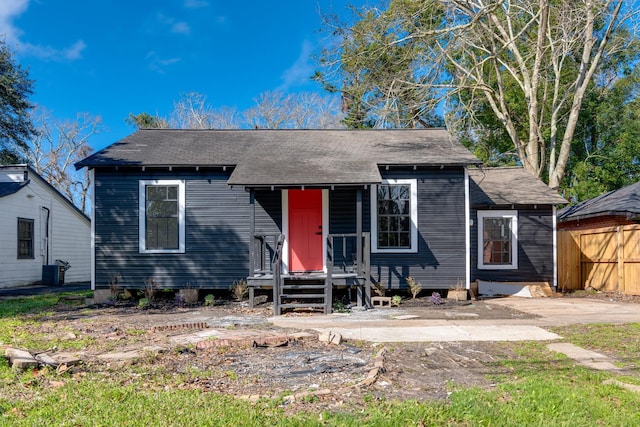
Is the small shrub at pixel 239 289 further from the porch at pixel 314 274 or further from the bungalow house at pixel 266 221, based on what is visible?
the porch at pixel 314 274

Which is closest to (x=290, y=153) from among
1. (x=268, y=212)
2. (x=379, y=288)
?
(x=268, y=212)

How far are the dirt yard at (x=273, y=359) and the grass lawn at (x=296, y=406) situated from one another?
169mm

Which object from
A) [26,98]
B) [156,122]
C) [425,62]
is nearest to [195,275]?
[425,62]

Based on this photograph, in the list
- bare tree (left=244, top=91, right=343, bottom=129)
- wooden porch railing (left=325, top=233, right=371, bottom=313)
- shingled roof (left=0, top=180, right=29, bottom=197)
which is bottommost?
wooden porch railing (left=325, top=233, right=371, bottom=313)

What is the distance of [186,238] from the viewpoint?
1088 cm

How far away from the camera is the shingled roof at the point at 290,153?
10.0 meters

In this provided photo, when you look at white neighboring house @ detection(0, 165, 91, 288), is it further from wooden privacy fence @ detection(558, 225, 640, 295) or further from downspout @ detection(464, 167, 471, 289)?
wooden privacy fence @ detection(558, 225, 640, 295)

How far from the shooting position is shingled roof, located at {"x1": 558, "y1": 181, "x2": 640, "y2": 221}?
1232 cm

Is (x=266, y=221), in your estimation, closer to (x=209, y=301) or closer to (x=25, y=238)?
(x=209, y=301)

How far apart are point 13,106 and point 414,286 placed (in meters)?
21.0

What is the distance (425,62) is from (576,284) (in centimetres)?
852

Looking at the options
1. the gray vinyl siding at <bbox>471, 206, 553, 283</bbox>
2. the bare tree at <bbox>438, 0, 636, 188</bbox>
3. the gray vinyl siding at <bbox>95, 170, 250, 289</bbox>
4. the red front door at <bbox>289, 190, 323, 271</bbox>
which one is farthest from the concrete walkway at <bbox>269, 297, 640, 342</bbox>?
the bare tree at <bbox>438, 0, 636, 188</bbox>

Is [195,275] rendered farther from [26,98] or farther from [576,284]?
[26,98]

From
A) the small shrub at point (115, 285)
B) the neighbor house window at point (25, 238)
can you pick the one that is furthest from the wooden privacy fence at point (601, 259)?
the neighbor house window at point (25, 238)
